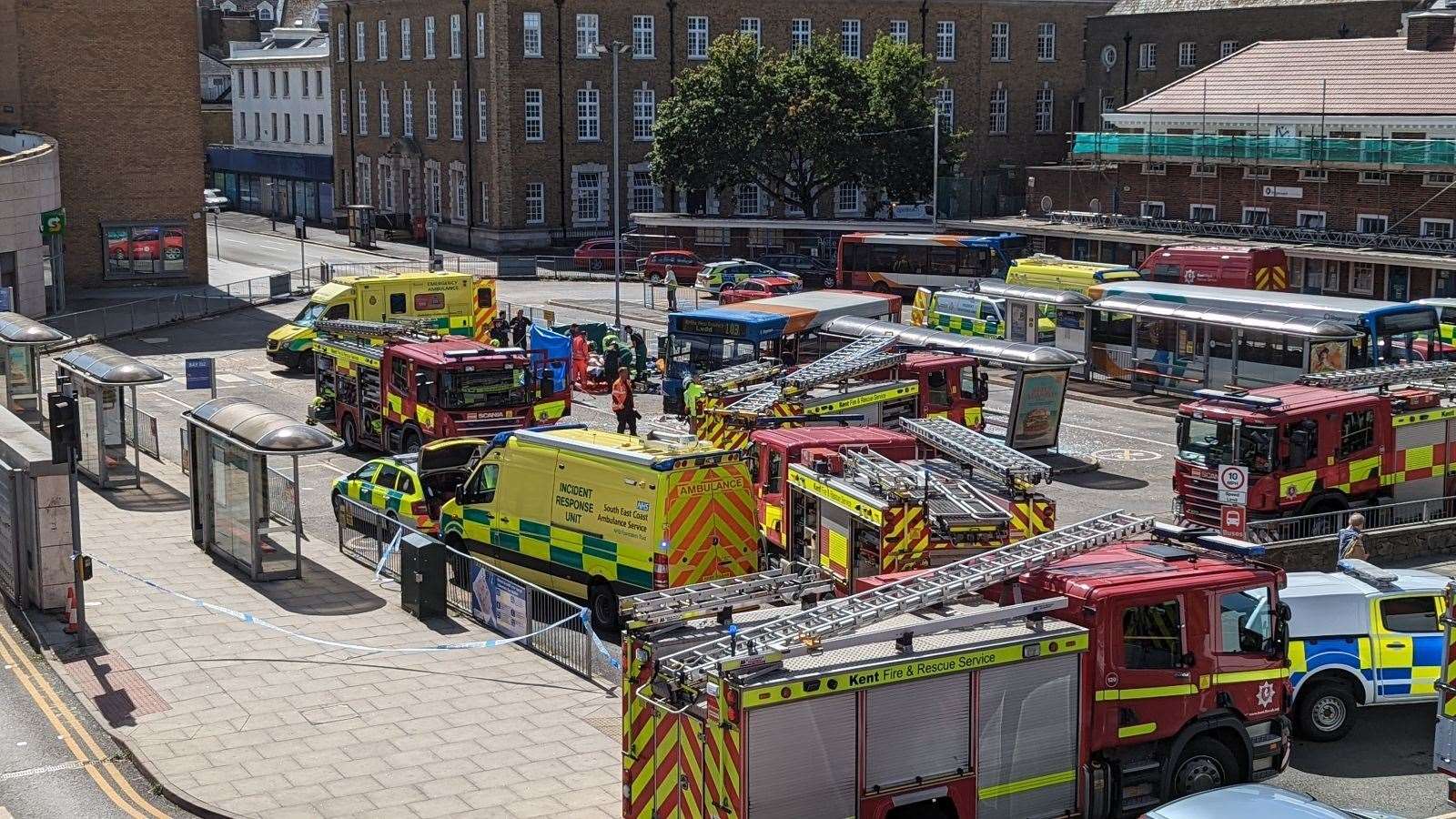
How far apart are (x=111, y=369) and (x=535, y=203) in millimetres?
47208

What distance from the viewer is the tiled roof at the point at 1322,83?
56.2m

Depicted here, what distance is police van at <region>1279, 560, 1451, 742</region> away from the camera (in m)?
18.8

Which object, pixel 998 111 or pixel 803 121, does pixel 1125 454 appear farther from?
pixel 998 111

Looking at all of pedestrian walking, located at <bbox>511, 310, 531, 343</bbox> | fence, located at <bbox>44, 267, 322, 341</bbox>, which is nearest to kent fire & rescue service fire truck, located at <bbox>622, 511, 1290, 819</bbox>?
pedestrian walking, located at <bbox>511, 310, 531, 343</bbox>

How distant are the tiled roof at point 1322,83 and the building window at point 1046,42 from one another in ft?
67.7

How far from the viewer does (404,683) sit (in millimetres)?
20281

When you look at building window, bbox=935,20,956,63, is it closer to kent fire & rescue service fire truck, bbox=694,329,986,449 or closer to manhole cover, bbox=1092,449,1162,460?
manhole cover, bbox=1092,449,1162,460

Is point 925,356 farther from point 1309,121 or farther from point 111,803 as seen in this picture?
point 1309,121

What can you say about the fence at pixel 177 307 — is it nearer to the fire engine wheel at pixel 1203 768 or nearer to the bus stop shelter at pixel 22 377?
the bus stop shelter at pixel 22 377

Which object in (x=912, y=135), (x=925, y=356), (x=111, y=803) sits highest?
(x=912, y=135)

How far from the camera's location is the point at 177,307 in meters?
57.5

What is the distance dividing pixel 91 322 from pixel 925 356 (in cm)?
3177

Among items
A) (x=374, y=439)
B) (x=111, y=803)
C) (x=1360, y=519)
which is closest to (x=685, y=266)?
(x=374, y=439)

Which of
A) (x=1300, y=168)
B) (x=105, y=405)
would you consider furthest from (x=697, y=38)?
(x=105, y=405)
